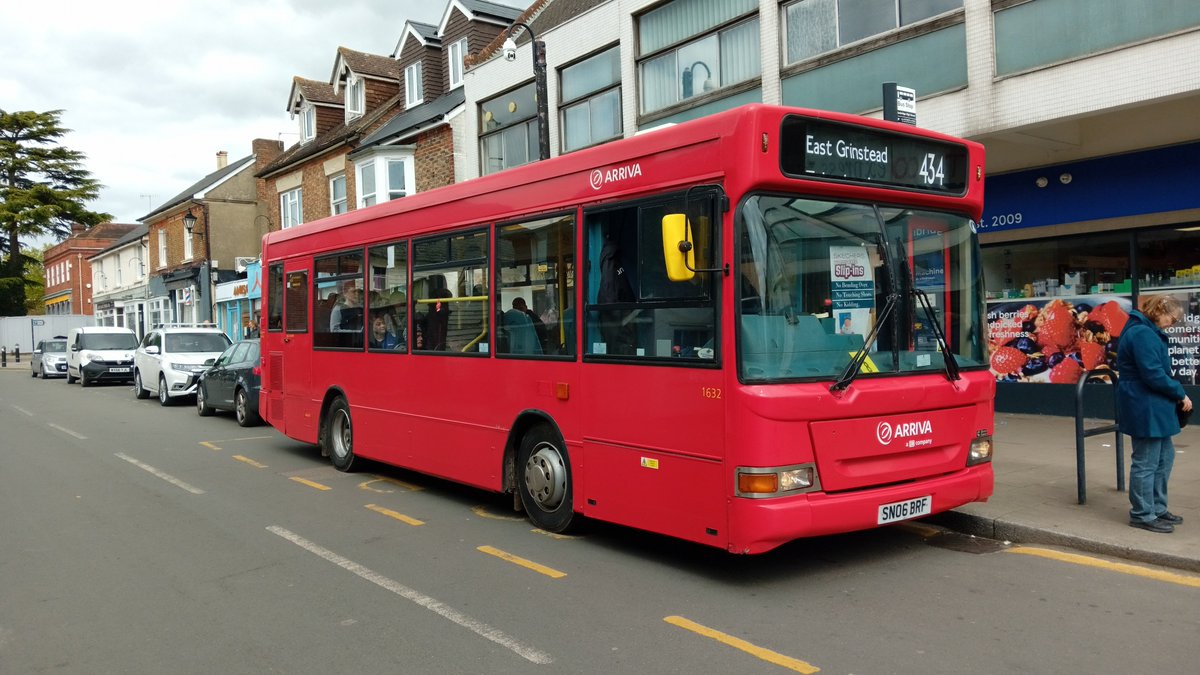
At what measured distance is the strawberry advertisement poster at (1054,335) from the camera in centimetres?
1143

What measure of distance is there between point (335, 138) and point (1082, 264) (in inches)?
906

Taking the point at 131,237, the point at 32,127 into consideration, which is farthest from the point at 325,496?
the point at 32,127

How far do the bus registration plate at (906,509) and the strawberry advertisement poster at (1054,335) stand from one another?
6004mm

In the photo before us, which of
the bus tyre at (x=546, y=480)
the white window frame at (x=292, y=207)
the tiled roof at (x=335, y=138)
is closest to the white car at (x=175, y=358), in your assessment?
the tiled roof at (x=335, y=138)

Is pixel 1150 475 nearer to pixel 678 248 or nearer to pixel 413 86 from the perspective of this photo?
pixel 678 248

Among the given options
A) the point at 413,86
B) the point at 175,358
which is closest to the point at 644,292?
the point at 175,358

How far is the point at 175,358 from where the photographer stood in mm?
19797

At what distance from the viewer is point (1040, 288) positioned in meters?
12.2

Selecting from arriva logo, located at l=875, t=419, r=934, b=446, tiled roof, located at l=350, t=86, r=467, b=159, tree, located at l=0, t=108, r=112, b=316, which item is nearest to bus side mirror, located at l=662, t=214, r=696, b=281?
arriva logo, located at l=875, t=419, r=934, b=446

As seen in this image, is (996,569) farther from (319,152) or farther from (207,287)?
(207,287)

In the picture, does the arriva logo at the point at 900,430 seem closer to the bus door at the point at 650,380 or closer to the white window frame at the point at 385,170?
the bus door at the point at 650,380

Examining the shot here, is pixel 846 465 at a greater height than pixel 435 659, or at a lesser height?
greater

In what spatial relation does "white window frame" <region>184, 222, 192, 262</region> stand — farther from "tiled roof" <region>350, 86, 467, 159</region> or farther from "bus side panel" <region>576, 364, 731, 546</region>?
"bus side panel" <region>576, 364, 731, 546</region>

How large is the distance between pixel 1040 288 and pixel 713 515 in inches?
351
